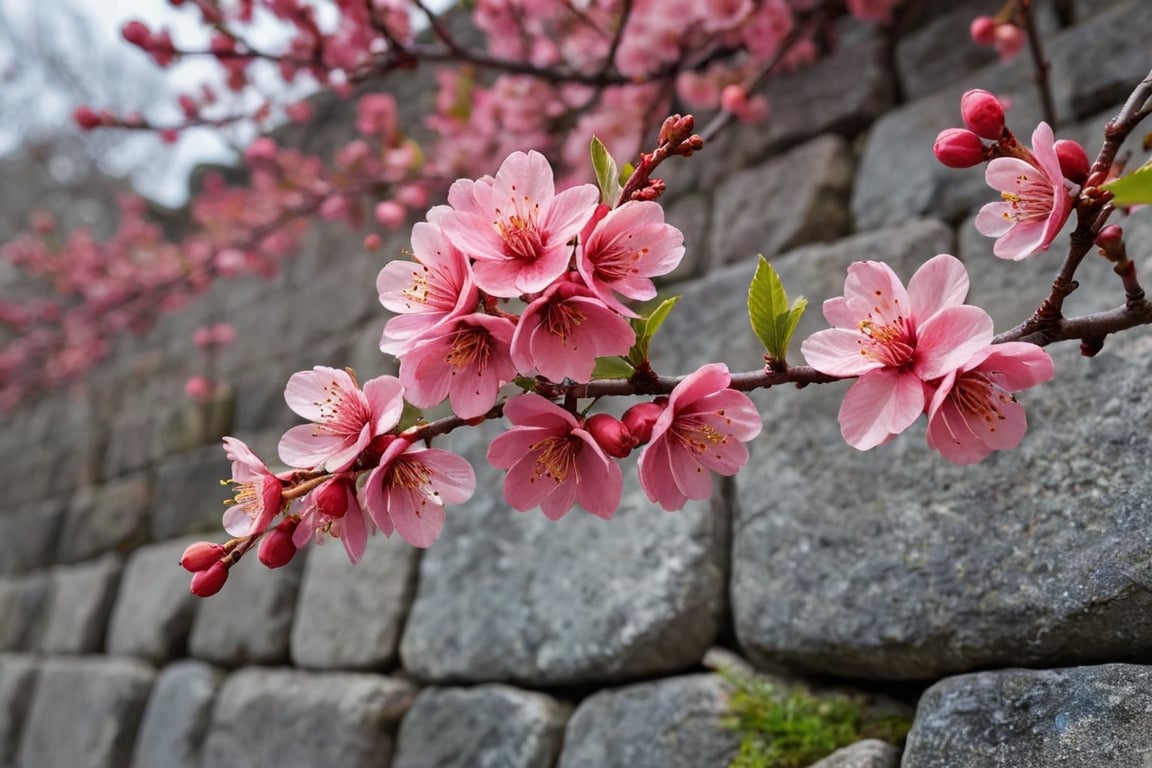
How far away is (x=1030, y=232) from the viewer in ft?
2.20

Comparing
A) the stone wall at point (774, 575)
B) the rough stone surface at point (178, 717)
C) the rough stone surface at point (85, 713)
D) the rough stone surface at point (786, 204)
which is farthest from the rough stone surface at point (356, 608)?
the rough stone surface at point (786, 204)

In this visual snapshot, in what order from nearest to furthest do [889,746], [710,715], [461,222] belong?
[461,222] < [889,746] < [710,715]

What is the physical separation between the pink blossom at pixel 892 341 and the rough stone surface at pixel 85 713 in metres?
2.01

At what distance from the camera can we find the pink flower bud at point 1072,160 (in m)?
0.64

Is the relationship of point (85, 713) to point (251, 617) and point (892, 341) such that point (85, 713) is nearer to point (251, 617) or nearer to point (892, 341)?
point (251, 617)

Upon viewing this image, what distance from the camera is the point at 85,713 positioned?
6.91ft

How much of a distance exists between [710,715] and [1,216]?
5.62 m

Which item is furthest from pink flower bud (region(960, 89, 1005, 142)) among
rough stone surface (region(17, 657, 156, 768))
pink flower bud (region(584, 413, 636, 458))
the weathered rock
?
the weathered rock

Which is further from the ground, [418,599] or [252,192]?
[252,192]

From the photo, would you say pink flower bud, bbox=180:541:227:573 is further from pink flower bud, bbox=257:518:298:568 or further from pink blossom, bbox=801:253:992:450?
pink blossom, bbox=801:253:992:450

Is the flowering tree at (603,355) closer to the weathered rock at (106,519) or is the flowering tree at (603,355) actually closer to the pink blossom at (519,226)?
the pink blossom at (519,226)

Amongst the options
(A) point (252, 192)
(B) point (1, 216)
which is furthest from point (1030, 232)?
(B) point (1, 216)

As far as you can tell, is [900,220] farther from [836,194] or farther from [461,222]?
[461,222]

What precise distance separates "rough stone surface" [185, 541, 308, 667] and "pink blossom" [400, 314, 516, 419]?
1.34 m
